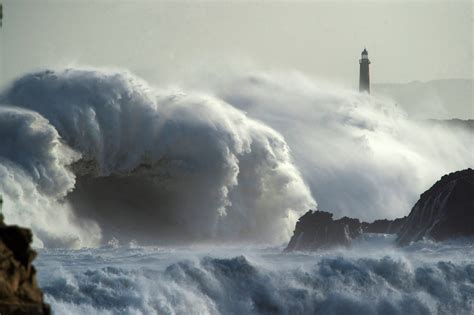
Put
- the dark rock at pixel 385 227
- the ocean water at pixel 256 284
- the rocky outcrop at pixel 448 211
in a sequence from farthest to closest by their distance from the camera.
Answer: the dark rock at pixel 385 227 → the rocky outcrop at pixel 448 211 → the ocean water at pixel 256 284

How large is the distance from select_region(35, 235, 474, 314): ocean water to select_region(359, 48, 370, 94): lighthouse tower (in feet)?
143

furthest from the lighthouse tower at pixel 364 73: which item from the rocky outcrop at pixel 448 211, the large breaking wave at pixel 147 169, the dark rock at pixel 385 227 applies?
the rocky outcrop at pixel 448 211

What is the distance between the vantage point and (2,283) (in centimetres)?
1438

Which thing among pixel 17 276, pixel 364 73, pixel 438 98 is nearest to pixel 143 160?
pixel 17 276

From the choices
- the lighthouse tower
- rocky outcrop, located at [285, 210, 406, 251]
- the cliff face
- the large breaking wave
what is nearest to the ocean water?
rocky outcrop, located at [285, 210, 406, 251]

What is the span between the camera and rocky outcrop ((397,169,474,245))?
35.7 meters

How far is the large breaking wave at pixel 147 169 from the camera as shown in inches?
1533

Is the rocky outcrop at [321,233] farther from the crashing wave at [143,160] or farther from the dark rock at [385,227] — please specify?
the crashing wave at [143,160]

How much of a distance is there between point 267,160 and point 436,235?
11.1m

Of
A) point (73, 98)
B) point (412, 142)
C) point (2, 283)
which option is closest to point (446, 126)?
point (412, 142)

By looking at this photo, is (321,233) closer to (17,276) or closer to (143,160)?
(143,160)

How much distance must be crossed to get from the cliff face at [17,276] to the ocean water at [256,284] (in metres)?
8.91

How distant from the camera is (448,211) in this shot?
3603cm

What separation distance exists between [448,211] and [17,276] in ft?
75.6
